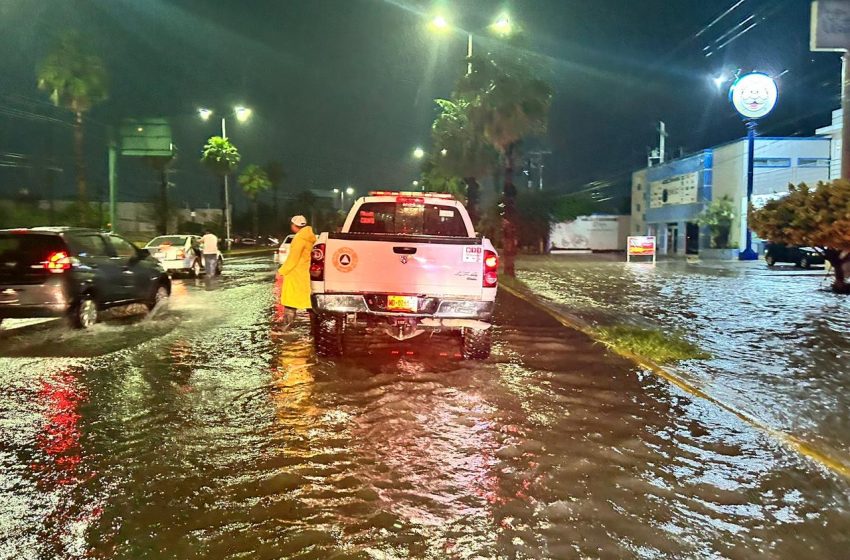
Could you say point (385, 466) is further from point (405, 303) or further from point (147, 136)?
point (147, 136)

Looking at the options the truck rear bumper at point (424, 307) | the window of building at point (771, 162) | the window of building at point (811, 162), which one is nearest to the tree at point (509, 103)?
the truck rear bumper at point (424, 307)

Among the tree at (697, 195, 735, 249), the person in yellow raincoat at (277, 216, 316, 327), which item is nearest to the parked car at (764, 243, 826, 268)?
the tree at (697, 195, 735, 249)

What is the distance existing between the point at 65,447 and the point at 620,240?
6611 cm

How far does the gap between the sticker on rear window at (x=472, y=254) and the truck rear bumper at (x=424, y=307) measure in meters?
0.48

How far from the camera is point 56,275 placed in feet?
35.1

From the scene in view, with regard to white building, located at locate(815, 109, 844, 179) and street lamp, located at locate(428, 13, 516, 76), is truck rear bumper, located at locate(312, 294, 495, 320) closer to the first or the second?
street lamp, located at locate(428, 13, 516, 76)

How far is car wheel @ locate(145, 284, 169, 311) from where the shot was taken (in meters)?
13.7

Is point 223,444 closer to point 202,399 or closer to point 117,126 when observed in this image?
point 202,399

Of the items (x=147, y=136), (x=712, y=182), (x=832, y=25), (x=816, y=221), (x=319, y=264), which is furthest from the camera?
(x=712, y=182)

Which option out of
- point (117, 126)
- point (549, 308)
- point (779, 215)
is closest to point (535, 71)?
point (779, 215)

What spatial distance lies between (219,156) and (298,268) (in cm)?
4686

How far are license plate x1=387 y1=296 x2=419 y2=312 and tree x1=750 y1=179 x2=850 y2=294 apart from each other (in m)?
Result: 12.7

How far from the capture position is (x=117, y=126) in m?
30.4

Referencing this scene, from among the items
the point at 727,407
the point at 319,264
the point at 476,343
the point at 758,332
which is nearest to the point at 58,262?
the point at 319,264
